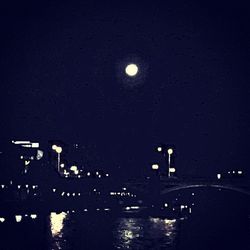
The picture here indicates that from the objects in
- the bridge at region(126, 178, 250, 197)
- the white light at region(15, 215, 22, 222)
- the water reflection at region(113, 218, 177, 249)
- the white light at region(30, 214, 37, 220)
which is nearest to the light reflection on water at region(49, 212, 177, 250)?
the water reflection at region(113, 218, 177, 249)

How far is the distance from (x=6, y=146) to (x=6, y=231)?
4050 inches

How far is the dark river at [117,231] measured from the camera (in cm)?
7962

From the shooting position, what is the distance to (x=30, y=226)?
9662 cm

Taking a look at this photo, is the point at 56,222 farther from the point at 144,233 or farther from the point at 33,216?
the point at 144,233

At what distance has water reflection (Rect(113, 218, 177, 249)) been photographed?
263 ft

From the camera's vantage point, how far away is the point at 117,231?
9638 cm

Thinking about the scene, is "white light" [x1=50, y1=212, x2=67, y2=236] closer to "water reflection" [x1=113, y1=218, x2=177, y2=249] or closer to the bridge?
"water reflection" [x1=113, y1=218, x2=177, y2=249]

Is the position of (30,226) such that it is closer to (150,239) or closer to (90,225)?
(90,225)

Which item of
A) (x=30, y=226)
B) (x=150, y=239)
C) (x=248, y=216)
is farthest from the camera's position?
(x=248, y=216)

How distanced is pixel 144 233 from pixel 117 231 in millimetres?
5552

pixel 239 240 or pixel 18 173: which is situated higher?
pixel 18 173

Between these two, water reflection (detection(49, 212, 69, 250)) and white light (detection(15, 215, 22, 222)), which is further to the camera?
white light (detection(15, 215, 22, 222))

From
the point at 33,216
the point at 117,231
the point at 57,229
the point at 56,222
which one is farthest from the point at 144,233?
the point at 33,216

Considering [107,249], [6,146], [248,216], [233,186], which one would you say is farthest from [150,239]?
[6,146]
